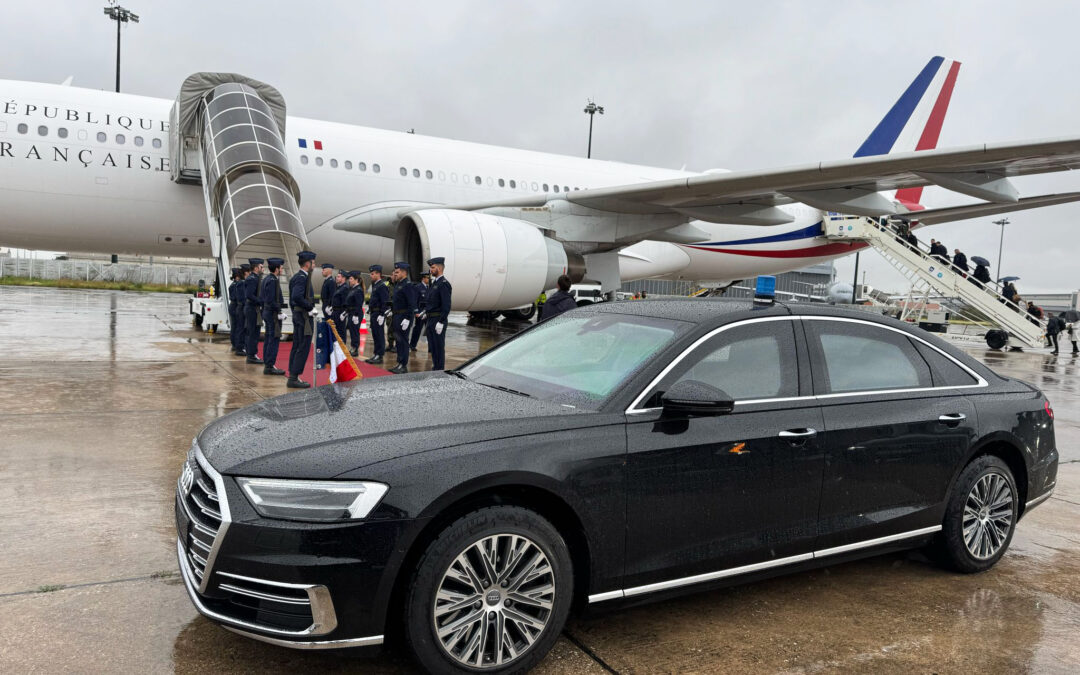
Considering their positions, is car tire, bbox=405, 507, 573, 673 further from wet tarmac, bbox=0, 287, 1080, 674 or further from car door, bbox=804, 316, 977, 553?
car door, bbox=804, 316, 977, 553

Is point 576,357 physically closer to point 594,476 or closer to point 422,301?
point 594,476

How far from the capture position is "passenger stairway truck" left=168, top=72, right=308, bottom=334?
11.9 meters

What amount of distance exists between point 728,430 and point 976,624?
1.48 metres

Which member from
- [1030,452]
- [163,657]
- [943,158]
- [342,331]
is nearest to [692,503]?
[163,657]

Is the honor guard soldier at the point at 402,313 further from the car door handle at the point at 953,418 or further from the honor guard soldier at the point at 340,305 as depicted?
the car door handle at the point at 953,418

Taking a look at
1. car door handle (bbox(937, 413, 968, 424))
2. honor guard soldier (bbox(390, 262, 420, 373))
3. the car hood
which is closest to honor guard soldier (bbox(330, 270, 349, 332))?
honor guard soldier (bbox(390, 262, 420, 373))

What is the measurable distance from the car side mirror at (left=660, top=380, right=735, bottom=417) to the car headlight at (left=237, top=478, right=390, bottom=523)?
1212 mm

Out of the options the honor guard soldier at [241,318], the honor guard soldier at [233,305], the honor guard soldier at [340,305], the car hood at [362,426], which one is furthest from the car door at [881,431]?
the honor guard soldier at [233,305]

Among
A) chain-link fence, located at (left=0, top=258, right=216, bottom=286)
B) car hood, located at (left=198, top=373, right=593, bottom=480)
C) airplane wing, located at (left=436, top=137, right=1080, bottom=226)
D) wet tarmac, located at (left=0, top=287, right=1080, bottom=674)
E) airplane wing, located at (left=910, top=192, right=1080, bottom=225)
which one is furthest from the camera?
chain-link fence, located at (left=0, top=258, right=216, bottom=286)

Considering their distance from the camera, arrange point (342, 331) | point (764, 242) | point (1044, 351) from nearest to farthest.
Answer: point (342, 331) < point (764, 242) < point (1044, 351)

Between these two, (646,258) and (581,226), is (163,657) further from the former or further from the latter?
(646,258)

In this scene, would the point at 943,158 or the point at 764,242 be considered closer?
the point at 943,158

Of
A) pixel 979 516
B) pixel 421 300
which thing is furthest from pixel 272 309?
pixel 979 516

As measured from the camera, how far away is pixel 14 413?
653 centimetres
